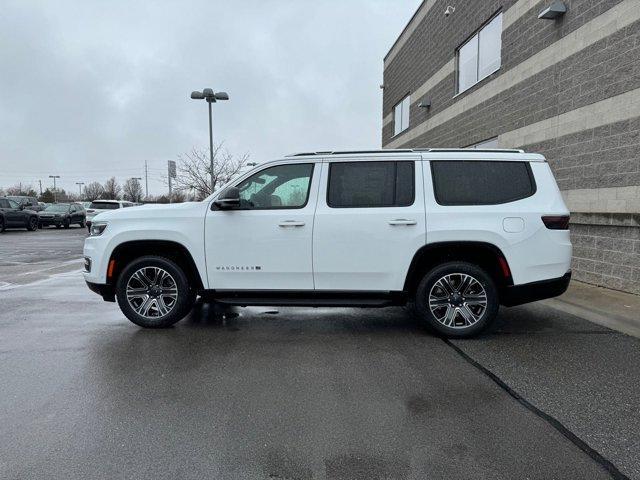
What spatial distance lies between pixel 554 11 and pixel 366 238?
675 cm

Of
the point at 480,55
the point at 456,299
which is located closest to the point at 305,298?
the point at 456,299

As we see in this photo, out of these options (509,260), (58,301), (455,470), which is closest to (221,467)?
(455,470)

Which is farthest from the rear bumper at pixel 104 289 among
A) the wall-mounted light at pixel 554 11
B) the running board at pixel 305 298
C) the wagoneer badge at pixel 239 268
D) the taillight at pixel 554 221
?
the wall-mounted light at pixel 554 11

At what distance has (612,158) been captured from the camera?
735cm

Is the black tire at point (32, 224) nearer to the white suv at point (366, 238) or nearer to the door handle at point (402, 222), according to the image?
the white suv at point (366, 238)

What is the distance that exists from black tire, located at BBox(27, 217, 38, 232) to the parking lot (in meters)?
23.0

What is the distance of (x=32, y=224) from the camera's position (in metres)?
25.4

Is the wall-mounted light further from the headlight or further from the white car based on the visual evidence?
the white car

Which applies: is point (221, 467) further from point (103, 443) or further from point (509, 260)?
point (509, 260)

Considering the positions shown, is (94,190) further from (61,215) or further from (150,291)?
(150,291)

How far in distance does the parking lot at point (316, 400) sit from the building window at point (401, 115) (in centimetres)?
1470

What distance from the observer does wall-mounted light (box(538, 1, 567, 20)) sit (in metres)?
8.30

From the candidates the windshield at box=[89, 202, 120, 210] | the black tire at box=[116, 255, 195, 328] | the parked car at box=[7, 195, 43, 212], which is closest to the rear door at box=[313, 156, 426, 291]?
the black tire at box=[116, 255, 195, 328]

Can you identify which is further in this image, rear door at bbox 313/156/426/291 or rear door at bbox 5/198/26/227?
rear door at bbox 5/198/26/227
